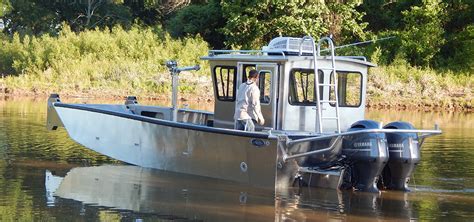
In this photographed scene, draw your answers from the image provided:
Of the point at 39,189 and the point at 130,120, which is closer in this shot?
the point at 39,189

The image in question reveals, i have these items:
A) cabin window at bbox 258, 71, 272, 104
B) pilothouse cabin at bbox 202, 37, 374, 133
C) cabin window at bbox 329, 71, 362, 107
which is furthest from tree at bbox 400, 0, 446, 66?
cabin window at bbox 258, 71, 272, 104

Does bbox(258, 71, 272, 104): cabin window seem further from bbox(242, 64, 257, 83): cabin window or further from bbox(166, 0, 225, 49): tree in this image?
bbox(166, 0, 225, 49): tree

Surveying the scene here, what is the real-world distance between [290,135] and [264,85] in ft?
5.40

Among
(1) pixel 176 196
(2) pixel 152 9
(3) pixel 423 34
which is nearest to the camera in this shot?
(1) pixel 176 196

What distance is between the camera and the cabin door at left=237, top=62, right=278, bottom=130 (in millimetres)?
16219

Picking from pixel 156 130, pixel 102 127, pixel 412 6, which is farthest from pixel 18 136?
pixel 412 6

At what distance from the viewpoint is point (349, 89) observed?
1709 cm

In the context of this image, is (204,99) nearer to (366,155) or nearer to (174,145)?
(174,145)

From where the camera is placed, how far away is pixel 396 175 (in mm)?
15719

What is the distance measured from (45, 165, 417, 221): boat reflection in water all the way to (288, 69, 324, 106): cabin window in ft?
5.60

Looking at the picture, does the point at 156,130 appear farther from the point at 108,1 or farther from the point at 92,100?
the point at 108,1

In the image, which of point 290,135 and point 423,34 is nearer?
point 290,135

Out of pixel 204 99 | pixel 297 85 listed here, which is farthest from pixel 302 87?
pixel 204 99

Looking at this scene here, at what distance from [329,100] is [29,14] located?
49.6 meters
